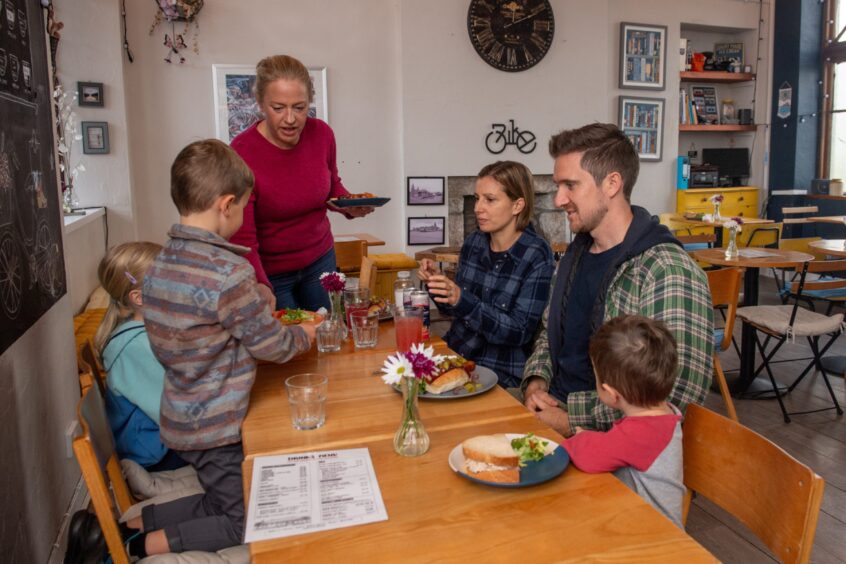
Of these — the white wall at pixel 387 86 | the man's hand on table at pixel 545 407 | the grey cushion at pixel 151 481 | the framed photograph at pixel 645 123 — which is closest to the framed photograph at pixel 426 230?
the white wall at pixel 387 86

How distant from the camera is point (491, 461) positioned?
114cm

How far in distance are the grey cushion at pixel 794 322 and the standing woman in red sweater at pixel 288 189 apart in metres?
2.45

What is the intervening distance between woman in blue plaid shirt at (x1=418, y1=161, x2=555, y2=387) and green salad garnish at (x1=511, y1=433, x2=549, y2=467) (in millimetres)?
898

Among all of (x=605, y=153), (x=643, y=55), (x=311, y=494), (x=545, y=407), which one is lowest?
(x=545, y=407)

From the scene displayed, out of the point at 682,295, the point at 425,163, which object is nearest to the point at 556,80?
the point at 425,163

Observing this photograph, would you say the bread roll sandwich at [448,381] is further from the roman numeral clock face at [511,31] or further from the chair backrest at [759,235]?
the chair backrest at [759,235]

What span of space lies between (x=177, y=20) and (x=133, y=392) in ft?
13.7

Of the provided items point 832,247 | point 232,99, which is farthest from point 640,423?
point 232,99

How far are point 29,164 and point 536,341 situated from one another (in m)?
1.63

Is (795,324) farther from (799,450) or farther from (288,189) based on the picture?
(288,189)

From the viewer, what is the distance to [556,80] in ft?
19.7

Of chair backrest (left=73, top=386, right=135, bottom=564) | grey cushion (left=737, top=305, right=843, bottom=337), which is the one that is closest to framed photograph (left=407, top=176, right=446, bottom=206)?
grey cushion (left=737, top=305, right=843, bottom=337)

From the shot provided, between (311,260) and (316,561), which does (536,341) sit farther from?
(316,561)

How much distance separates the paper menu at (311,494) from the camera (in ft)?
3.36
